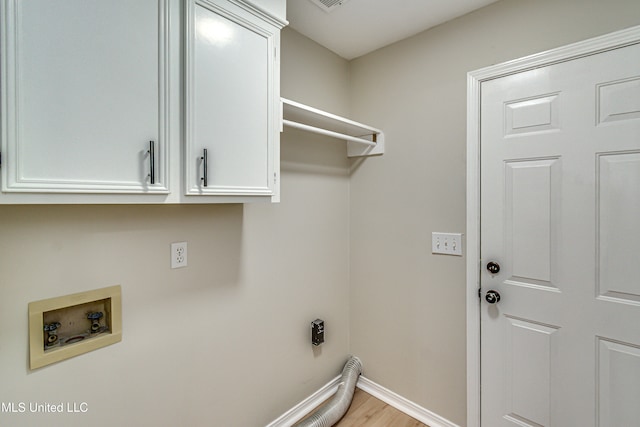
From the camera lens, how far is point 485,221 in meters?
1.63

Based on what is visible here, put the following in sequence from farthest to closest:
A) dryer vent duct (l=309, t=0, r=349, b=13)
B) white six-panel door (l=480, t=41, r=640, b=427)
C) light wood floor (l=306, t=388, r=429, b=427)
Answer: light wood floor (l=306, t=388, r=429, b=427)
dryer vent duct (l=309, t=0, r=349, b=13)
white six-panel door (l=480, t=41, r=640, b=427)

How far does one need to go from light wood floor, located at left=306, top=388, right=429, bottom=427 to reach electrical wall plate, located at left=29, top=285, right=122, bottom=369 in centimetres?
145

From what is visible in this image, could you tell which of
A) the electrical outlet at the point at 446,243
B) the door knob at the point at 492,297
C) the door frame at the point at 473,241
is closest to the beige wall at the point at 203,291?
the electrical outlet at the point at 446,243

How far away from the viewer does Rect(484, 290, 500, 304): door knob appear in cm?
160

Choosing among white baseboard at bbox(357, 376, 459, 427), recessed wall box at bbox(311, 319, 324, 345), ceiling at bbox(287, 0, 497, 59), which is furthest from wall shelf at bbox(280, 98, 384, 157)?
white baseboard at bbox(357, 376, 459, 427)

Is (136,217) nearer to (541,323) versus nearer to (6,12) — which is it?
(6,12)

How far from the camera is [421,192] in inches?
74.2

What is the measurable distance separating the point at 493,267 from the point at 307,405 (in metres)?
1.46

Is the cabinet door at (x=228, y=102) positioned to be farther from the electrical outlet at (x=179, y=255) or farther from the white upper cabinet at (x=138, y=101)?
the electrical outlet at (x=179, y=255)

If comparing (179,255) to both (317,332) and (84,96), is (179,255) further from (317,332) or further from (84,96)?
(317,332)

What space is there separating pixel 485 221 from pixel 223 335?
1543 millimetres

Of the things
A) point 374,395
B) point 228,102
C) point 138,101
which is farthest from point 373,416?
point 138,101

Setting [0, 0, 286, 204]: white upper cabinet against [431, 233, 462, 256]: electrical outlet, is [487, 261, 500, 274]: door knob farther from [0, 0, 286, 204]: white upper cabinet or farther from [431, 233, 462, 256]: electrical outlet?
[0, 0, 286, 204]: white upper cabinet

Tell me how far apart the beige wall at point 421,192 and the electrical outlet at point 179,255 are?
125cm
